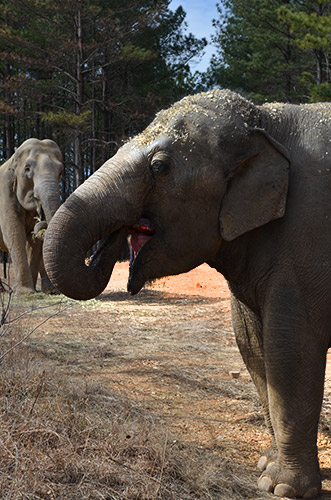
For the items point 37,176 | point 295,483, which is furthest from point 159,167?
point 37,176

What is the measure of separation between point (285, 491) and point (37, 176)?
30.0 feet

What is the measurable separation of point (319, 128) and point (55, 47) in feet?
80.8

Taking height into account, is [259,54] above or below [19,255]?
above

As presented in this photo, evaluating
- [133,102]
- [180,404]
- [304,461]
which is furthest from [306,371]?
[133,102]

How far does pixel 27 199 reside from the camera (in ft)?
39.7

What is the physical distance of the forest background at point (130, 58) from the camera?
78.9 feet

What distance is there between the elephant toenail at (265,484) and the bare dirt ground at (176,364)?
6cm

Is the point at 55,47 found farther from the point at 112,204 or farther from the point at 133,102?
the point at 112,204

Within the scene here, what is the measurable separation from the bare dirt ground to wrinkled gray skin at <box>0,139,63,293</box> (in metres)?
1.66

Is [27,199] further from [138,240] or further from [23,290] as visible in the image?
[138,240]

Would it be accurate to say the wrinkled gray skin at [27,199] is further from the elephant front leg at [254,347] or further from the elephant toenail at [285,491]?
the elephant toenail at [285,491]

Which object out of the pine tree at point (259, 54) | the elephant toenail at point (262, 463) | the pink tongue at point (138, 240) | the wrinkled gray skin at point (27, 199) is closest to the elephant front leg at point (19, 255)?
the wrinkled gray skin at point (27, 199)

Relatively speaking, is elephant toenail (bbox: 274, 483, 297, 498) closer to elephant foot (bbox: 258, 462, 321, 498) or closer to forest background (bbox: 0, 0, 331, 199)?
elephant foot (bbox: 258, 462, 321, 498)

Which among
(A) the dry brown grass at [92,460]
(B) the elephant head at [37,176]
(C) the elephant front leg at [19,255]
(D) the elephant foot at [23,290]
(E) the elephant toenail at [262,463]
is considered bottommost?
(E) the elephant toenail at [262,463]
